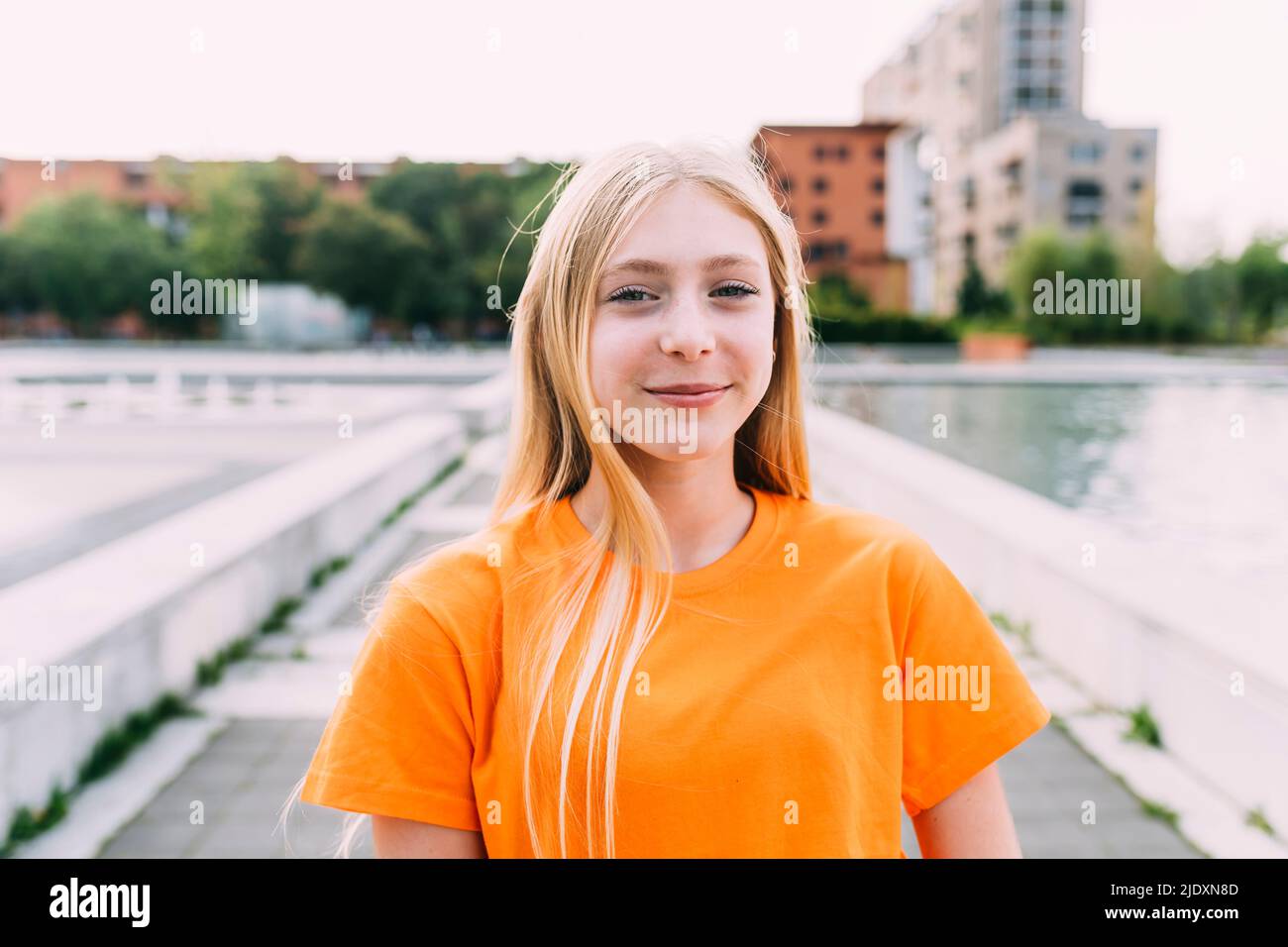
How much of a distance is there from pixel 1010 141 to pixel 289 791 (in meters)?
60.4

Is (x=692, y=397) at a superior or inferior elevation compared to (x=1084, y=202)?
inferior

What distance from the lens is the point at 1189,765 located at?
337cm

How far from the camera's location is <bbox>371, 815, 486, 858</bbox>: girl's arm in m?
1.28

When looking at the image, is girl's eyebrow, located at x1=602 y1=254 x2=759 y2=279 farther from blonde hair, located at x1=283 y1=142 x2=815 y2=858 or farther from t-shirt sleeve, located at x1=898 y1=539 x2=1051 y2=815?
t-shirt sleeve, located at x1=898 y1=539 x2=1051 y2=815

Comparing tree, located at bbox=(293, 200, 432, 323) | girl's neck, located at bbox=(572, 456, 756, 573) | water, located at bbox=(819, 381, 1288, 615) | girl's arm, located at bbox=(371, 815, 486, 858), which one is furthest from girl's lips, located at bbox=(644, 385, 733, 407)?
tree, located at bbox=(293, 200, 432, 323)

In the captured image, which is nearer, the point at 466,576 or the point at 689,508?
the point at 466,576

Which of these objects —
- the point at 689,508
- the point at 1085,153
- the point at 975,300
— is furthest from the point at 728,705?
the point at 1085,153

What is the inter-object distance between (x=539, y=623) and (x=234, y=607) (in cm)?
379

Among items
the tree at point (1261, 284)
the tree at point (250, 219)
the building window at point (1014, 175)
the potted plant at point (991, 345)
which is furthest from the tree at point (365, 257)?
the tree at point (1261, 284)

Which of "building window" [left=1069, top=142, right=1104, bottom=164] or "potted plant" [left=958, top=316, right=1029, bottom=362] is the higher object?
"building window" [left=1069, top=142, right=1104, bottom=164]

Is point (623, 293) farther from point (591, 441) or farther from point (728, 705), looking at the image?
point (728, 705)

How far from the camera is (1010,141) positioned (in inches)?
2240
